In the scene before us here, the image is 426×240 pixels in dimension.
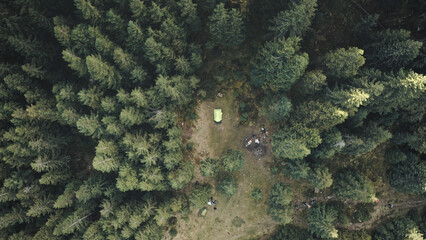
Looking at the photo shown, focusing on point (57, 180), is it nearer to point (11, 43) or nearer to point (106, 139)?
point (106, 139)

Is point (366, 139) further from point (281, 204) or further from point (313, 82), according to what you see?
point (281, 204)

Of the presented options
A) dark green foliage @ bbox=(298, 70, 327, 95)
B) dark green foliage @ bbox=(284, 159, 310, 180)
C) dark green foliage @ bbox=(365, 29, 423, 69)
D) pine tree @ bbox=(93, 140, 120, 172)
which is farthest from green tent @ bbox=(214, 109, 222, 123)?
dark green foliage @ bbox=(365, 29, 423, 69)

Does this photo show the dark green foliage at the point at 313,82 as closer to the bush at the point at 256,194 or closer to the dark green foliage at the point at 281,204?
the dark green foliage at the point at 281,204

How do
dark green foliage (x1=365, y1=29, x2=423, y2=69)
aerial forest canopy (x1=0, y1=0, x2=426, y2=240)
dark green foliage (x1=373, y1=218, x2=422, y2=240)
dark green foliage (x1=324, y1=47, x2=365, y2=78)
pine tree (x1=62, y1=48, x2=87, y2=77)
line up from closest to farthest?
dark green foliage (x1=365, y1=29, x2=423, y2=69) → dark green foliage (x1=324, y1=47, x2=365, y2=78) → pine tree (x1=62, y1=48, x2=87, y2=77) → aerial forest canopy (x1=0, y1=0, x2=426, y2=240) → dark green foliage (x1=373, y1=218, x2=422, y2=240)

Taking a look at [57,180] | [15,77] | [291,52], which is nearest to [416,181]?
[291,52]

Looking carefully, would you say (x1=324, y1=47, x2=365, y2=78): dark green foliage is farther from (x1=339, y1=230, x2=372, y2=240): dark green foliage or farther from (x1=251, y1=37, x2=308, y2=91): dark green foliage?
(x1=339, y1=230, x2=372, y2=240): dark green foliage

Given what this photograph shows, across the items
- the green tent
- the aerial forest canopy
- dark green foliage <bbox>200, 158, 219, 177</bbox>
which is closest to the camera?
the aerial forest canopy

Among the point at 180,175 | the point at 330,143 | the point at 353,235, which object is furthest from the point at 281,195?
the point at 353,235
